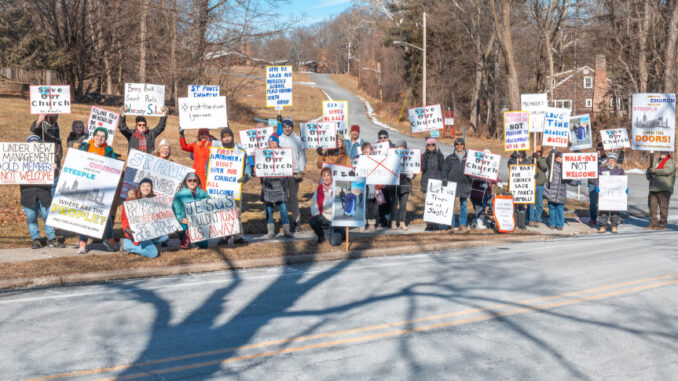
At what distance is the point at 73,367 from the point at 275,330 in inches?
83.9

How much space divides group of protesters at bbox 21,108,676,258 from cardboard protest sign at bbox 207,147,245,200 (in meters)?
0.21

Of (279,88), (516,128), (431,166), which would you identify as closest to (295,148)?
(279,88)

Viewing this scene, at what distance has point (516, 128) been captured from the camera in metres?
17.1

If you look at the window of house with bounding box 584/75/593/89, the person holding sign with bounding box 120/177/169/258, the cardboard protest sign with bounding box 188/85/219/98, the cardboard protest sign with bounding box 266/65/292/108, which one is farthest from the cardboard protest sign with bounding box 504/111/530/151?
the window of house with bounding box 584/75/593/89

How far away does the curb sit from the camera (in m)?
9.79

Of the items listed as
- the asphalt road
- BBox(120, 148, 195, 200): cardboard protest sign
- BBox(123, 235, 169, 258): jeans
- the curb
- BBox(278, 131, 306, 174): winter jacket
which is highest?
BBox(278, 131, 306, 174): winter jacket

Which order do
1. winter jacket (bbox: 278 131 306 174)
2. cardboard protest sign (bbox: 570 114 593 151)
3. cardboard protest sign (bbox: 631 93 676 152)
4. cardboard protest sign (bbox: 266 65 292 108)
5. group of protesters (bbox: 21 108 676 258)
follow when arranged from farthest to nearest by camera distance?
cardboard protest sign (bbox: 570 114 593 151) → cardboard protest sign (bbox: 631 93 676 152) → cardboard protest sign (bbox: 266 65 292 108) → winter jacket (bbox: 278 131 306 174) → group of protesters (bbox: 21 108 676 258)

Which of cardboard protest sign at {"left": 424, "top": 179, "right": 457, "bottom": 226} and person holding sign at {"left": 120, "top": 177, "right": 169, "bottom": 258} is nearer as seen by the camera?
person holding sign at {"left": 120, "top": 177, "right": 169, "bottom": 258}

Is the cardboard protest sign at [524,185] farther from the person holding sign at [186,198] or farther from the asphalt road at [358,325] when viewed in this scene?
the person holding sign at [186,198]

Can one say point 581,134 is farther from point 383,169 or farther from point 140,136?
point 140,136

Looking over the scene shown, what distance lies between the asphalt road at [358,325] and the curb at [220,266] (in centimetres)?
32

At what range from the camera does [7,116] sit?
86.9 ft

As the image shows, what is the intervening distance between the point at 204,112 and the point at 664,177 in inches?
429

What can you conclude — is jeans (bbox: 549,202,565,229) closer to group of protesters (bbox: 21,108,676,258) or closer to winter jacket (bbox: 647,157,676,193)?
group of protesters (bbox: 21,108,676,258)
